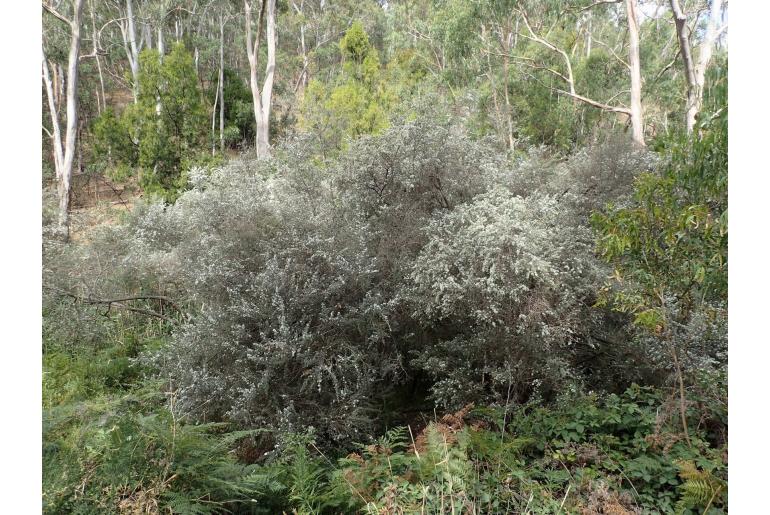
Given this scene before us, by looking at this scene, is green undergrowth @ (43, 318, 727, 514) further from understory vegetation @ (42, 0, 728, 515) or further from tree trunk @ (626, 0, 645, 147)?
tree trunk @ (626, 0, 645, 147)

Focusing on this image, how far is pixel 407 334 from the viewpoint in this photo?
4.80 metres

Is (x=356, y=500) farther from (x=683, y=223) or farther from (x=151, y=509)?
(x=683, y=223)

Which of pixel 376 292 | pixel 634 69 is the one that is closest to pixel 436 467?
pixel 376 292

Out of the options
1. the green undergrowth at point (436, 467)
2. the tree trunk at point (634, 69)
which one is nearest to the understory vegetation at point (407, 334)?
the green undergrowth at point (436, 467)

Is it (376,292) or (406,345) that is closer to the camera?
(376,292)

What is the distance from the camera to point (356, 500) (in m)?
2.71

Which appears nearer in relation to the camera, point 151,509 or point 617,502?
point 151,509

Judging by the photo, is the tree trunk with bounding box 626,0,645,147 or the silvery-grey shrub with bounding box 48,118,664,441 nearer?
the silvery-grey shrub with bounding box 48,118,664,441

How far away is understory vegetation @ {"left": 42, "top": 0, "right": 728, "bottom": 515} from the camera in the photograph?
2.61 metres

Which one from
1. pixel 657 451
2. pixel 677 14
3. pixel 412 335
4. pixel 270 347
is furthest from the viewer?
pixel 677 14

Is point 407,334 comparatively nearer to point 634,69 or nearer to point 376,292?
point 376,292

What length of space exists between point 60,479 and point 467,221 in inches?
132

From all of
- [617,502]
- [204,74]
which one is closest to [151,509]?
[617,502]

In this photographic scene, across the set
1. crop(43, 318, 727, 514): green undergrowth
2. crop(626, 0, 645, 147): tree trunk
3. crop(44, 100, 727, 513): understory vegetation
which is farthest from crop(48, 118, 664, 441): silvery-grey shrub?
crop(626, 0, 645, 147): tree trunk
